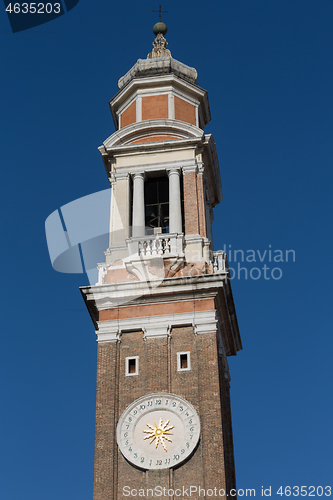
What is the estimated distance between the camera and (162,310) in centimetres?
3644

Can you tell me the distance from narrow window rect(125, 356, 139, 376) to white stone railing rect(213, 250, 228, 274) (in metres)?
5.17

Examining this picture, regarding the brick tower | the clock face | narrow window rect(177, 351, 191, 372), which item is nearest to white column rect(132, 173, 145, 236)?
the brick tower

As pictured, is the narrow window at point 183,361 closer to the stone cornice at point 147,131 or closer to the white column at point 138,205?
the white column at point 138,205

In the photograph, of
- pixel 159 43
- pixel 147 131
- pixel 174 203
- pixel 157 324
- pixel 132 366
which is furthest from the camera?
pixel 159 43

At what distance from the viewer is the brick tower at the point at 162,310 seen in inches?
1293

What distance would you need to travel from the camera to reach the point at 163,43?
49344 millimetres

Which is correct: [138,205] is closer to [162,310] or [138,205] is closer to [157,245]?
[157,245]

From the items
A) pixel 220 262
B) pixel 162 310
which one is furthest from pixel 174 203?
pixel 162 310

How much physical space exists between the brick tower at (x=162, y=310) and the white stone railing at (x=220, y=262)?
8 centimetres

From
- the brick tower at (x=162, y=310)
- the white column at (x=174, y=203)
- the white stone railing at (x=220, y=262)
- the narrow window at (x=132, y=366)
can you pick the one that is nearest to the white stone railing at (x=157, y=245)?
the brick tower at (x=162, y=310)

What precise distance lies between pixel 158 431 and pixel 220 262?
8.10 meters

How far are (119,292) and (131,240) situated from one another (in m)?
2.95

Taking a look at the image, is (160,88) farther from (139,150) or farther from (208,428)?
(208,428)

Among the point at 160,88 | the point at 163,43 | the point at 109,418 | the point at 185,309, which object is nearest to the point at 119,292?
the point at 185,309
